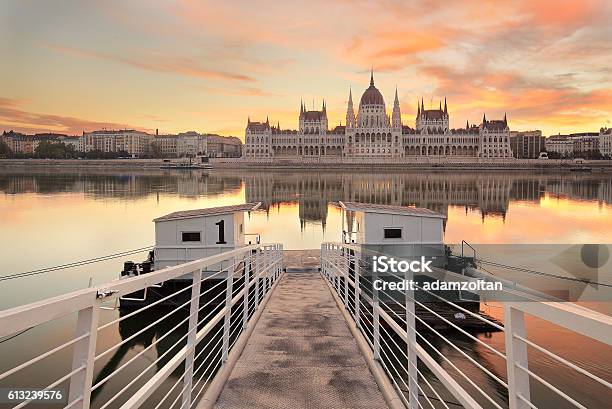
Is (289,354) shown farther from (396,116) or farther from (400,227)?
(396,116)

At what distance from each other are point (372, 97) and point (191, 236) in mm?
152286

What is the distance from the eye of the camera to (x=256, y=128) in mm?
163375

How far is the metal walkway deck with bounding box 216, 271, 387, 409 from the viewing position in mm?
4273

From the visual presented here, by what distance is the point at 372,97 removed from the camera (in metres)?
163

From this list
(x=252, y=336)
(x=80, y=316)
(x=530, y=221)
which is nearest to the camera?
(x=80, y=316)

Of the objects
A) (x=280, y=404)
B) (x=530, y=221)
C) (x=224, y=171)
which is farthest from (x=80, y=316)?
(x=224, y=171)

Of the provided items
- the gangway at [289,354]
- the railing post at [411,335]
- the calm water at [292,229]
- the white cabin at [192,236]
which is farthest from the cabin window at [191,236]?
the railing post at [411,335]

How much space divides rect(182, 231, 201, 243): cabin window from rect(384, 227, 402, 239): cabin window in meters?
5.78

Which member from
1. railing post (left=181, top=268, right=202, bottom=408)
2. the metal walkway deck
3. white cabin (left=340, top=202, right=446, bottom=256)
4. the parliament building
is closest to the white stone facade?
the parliament building

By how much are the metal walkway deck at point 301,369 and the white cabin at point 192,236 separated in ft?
29.5

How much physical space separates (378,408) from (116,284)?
104 inches

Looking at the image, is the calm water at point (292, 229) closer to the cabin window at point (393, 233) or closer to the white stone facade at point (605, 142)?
the cabin window at point (393, 233)

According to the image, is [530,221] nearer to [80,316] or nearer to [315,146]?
[80,316]

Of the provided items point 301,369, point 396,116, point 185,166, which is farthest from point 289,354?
point 396,116
